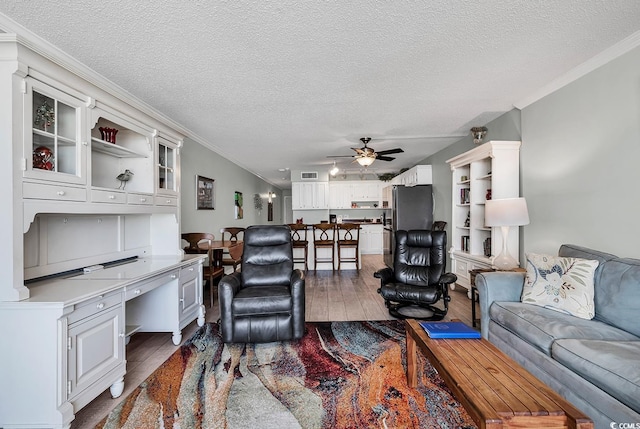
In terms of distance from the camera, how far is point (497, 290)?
2.40 m

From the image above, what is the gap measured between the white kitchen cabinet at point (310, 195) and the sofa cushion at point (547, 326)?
235 inches

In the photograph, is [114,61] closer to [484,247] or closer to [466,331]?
[466,331]

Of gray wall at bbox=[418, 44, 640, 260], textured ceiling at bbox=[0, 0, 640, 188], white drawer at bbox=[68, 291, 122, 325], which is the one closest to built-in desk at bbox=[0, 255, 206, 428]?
white drawer at bbox=[68, 291, 122, 325]

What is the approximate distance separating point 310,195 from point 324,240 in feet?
7.26

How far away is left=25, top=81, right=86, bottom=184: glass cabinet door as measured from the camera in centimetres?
172

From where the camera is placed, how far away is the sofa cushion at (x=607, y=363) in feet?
4.18

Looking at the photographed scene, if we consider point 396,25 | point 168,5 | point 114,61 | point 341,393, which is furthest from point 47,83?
point 341,393

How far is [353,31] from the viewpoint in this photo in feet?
6.24

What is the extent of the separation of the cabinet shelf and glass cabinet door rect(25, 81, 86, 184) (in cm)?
24

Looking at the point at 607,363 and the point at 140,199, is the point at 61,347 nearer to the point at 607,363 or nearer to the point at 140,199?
the point at 140,199

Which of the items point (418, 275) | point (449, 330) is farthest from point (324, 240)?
point (449, 330)

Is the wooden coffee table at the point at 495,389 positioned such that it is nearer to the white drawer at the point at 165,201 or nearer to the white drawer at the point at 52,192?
the white drawer at the point at 52,192

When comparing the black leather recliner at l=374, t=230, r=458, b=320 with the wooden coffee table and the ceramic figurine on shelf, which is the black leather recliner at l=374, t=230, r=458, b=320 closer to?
the wooden coffee table

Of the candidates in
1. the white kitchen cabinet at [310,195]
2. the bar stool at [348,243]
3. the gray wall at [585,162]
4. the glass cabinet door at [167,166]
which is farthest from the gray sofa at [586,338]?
the white kitchen cabinet at [310,195]
